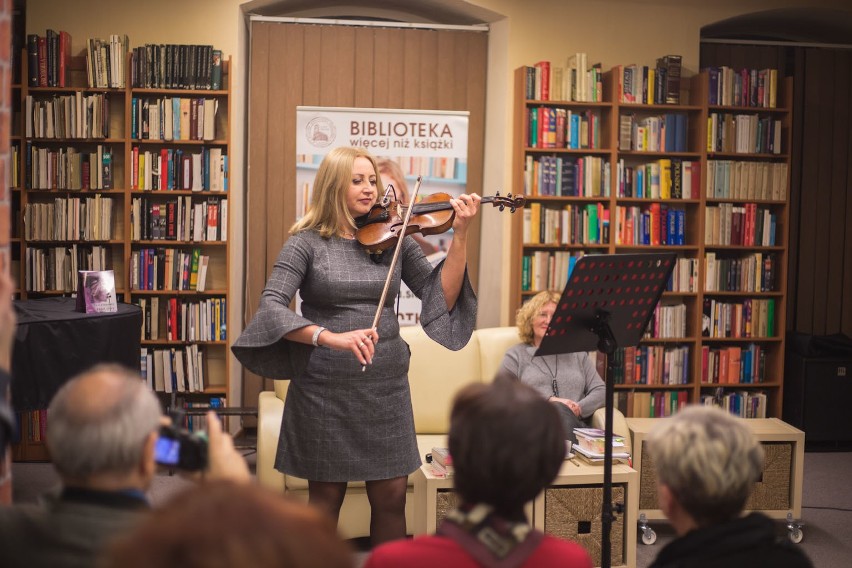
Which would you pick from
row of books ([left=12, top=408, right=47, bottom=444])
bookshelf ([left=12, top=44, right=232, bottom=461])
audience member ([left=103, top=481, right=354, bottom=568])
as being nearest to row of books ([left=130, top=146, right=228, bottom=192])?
bookshelf ([left=12, top=44, right=232, bottom=461])

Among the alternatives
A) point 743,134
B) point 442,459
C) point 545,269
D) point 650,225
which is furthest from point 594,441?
point 743,134

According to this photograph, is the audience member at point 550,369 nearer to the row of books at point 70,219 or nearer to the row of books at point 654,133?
the row of books at point 654,133

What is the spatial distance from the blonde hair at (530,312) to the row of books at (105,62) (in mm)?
2519

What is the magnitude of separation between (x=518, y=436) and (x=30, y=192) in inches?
177

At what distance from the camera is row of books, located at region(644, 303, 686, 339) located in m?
5.59

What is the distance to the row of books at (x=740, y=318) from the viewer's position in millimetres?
5672

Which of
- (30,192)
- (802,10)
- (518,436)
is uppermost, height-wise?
(802,10)

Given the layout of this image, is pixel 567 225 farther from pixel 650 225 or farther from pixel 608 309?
pixel 608 309

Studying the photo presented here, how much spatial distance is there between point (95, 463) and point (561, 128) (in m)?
4.42

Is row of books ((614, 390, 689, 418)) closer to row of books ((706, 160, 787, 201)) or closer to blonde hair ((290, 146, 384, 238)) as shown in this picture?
row of books ((706, 160, 787, 201))

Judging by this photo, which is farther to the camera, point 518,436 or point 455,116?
point 455,116

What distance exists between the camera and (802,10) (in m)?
5.93

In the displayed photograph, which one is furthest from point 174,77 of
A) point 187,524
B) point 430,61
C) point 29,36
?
point 187,524

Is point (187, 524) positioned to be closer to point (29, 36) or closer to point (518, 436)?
point (518, 436)
